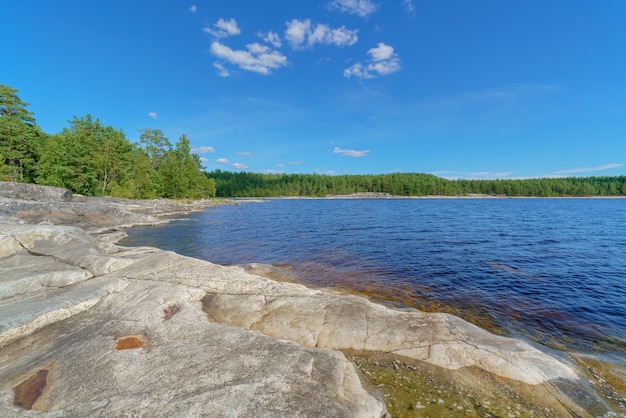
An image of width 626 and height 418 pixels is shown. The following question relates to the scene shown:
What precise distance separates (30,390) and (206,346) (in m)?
3.40

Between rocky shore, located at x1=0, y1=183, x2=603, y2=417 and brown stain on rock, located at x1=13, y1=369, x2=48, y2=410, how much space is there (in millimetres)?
27

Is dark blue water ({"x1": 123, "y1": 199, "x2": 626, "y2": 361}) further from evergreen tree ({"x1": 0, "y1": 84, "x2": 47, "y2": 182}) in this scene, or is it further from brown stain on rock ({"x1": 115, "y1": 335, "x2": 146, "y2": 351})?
evergreen tree ({"x1": 0, "y1": 84, "x2": 47, "y2": 182})

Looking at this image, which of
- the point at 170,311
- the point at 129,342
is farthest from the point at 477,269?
the point at 129,342

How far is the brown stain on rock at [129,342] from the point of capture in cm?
689

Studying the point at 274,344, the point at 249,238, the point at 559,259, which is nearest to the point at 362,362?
the point at 274,344

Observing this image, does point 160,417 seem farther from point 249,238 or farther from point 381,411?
point 249,238

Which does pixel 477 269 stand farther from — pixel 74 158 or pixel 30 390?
pixel 74 158

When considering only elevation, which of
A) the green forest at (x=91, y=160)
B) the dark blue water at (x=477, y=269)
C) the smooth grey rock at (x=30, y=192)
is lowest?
the dark blue water at (x=477, y=269)

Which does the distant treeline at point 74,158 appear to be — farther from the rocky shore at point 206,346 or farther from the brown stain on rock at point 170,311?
the brown stain on rock at point 170,311

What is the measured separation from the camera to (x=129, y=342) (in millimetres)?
7125

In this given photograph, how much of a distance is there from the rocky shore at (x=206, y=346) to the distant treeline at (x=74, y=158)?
50.9 metres

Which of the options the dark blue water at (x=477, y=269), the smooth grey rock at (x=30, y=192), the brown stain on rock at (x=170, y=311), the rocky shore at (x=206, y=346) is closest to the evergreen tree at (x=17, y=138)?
the smooth grey rock at (x=30, y=192)

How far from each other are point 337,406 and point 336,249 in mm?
19659

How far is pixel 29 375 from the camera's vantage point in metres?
6.00
